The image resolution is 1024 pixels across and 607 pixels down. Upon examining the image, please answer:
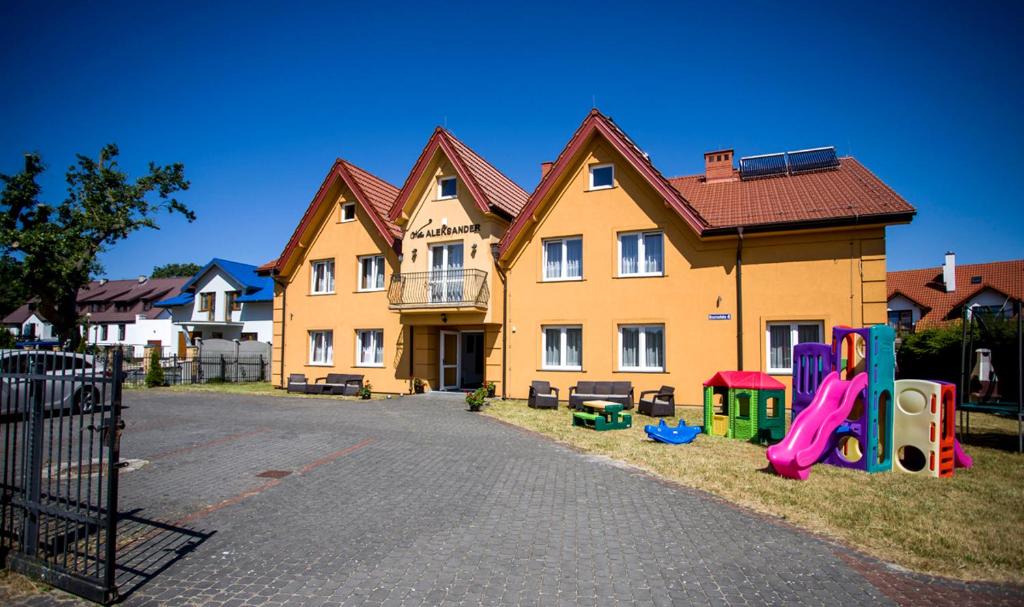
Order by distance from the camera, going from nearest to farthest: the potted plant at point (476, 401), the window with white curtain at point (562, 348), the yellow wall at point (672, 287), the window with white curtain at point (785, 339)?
the yellow wall at point (672, 287) < the window with white curtain at point (785, 339) < the potted plant at point (476, 401) < the window with white curtain at point (562, 348)

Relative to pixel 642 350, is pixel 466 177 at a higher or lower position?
higher

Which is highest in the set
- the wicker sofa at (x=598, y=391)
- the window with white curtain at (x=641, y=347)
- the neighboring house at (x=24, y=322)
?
the neighboring house at (x=24, y=322)

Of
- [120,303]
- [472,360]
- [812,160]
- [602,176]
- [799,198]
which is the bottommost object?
[472,360]

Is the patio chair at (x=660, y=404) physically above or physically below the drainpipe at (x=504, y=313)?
below

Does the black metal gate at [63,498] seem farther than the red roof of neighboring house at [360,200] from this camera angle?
No

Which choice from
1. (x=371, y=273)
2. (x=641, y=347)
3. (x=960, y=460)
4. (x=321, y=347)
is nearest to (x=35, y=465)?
(x=960, y=460)

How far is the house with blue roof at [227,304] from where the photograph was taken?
126ft

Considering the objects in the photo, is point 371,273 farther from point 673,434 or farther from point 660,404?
point 673,434

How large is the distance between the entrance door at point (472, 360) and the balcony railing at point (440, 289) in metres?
3.52

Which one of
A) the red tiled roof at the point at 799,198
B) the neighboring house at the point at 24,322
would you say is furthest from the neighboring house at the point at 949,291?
the neighboring house at the point at 24,322

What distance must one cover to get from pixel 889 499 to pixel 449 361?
17784 millimetres

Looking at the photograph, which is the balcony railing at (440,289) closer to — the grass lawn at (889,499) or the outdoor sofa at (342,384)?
the outdoor sofa at (342,384)

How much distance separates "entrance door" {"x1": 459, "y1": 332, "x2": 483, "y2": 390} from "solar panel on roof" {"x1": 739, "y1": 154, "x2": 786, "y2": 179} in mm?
12719

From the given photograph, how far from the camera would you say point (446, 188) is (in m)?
22.6
